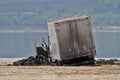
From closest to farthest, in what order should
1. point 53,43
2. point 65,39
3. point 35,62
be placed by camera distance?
point 65,39 < point 53,43 < point 35,62

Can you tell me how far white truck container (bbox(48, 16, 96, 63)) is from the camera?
3612cm

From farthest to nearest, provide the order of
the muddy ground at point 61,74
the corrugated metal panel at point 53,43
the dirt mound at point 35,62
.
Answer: the dirt mound at point 35,62, the corrugated metal panel at point 53,43, the muddy ground at point 61,74

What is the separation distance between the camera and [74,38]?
3634 centimetres

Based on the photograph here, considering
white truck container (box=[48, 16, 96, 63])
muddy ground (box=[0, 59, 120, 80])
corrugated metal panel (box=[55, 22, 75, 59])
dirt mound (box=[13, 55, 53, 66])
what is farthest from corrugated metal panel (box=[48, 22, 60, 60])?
muddy ground (box=[0, 59, 120, 80])

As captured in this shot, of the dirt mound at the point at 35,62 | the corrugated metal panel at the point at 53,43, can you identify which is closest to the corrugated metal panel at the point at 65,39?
the corrugated metal panel at the point at 53,43

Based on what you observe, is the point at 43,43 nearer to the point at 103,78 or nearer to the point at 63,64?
the point at 63,64

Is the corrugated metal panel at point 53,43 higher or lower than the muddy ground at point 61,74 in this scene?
higher

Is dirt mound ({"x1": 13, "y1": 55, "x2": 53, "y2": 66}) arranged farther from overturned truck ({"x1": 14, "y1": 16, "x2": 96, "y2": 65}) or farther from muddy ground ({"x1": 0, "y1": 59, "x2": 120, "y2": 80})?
muddy ground ({"x1": 0, "y1": 59, "x2": 120, "y2": 80})

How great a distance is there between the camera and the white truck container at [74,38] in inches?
1422

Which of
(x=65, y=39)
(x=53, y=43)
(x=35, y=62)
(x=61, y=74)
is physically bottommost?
(x=61, y=74)

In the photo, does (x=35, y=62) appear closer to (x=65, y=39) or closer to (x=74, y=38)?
(x=65, y=39)

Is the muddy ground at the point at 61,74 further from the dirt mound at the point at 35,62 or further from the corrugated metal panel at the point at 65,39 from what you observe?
the dirt mound at the point at 35,62

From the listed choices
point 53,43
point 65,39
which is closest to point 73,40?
point 65,39

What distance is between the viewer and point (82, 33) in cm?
3625
